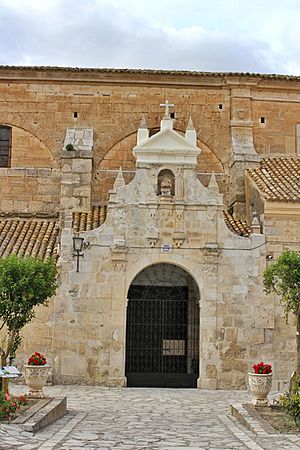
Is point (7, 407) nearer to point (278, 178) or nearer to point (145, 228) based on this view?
point (145, 228)

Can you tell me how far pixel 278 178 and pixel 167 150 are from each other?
415 cm

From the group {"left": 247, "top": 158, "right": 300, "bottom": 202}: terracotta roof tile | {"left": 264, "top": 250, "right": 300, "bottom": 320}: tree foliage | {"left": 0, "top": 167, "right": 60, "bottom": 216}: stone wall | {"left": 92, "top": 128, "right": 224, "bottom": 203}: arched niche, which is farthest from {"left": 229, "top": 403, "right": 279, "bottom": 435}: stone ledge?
{"left": 0, "top": 167, "right": 60, "bottom": 216}: stone wall

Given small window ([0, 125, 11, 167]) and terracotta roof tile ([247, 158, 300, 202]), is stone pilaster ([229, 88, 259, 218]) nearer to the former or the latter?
terracotta roof tile ([247, 158, 300, 202])

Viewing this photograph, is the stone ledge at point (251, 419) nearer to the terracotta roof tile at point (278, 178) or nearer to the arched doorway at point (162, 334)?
the arched doorway at point (162, 334)

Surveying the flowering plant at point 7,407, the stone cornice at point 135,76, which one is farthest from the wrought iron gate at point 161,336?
the stone cornice at point 135,76

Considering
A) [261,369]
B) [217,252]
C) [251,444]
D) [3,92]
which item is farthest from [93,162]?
[251,444]

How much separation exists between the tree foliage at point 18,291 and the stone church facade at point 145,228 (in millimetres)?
4279

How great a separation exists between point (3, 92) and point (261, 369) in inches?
606

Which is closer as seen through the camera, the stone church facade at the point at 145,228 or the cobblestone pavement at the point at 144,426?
the cobblestone pavement at the point at 144,426

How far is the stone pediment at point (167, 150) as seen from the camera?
18547mm

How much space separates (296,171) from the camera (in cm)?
2138

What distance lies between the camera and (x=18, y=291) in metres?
13.2

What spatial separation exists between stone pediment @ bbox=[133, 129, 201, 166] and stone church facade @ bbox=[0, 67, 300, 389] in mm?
31

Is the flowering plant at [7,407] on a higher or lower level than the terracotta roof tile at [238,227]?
lower
